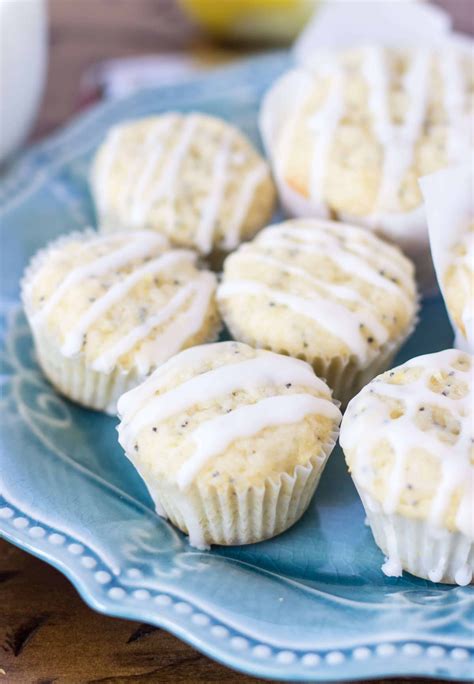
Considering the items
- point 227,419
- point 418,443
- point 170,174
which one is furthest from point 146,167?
point 418,443

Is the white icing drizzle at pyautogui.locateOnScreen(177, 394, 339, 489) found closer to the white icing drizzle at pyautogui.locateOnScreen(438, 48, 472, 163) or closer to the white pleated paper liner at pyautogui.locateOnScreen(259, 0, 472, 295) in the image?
the white pleated paper liner at pyautogui.locateOnScreen(259, 0, 472, 295)

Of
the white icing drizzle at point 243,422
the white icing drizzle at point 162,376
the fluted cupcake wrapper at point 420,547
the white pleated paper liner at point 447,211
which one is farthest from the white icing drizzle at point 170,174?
the fluted cupcake wrapper at point 420,547

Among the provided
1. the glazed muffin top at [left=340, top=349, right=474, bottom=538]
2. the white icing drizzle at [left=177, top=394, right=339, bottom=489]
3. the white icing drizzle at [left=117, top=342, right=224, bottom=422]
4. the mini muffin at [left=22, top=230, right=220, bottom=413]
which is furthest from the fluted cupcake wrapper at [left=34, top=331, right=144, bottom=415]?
the glazed muffin top at [left=340, top=349, right=474, bottom=538]

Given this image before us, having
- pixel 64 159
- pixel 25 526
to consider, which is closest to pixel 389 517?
pixel 25 526

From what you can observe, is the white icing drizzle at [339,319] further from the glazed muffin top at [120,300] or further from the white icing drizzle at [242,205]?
the white icing drizzle at [242,205]

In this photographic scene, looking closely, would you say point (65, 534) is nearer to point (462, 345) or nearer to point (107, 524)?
point (107, 524)

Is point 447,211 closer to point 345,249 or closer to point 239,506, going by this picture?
point 345,249
